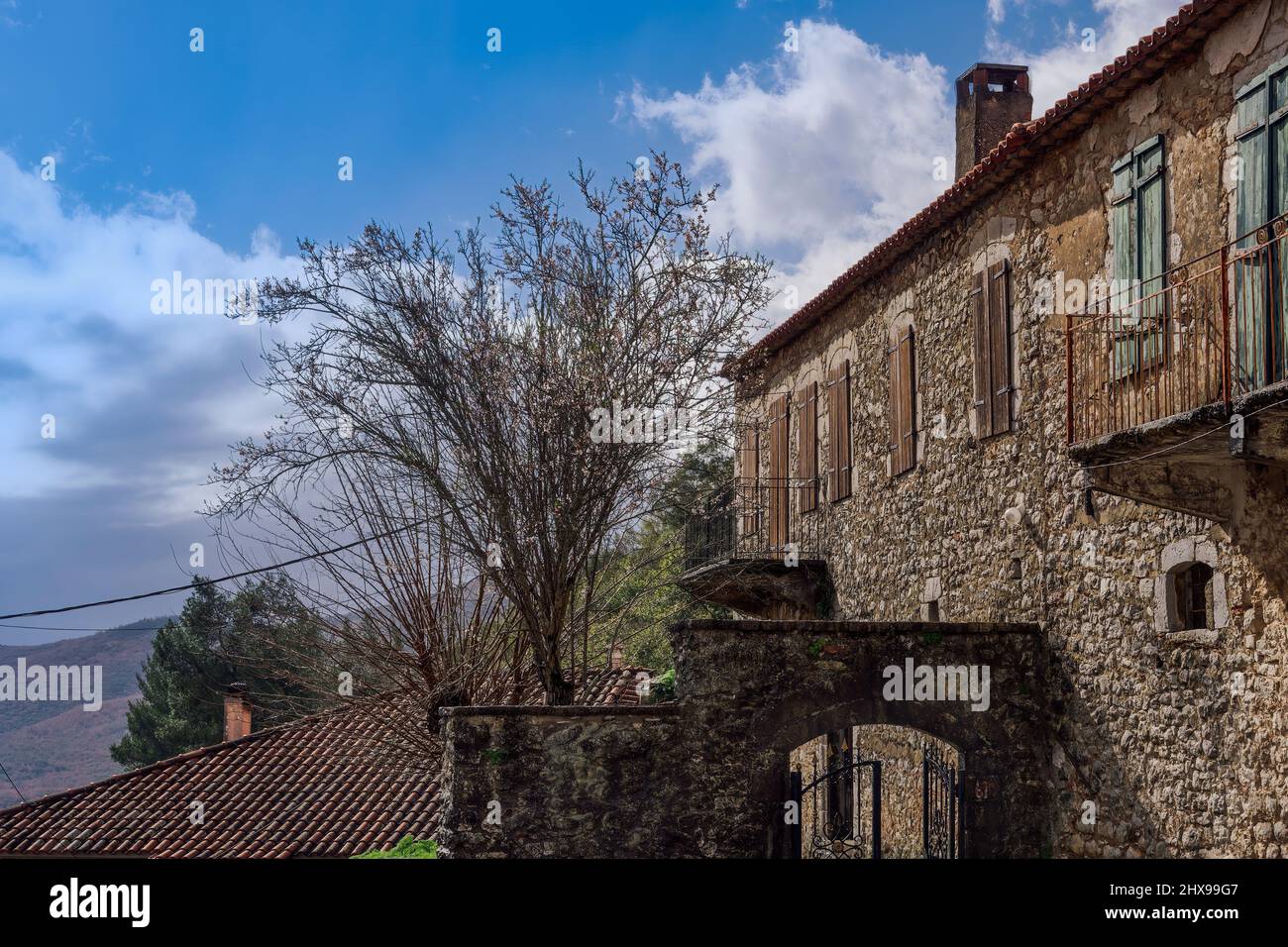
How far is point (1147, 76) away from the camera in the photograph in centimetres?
963

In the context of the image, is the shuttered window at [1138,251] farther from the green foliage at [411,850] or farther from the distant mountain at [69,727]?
the distant mountain at [69,727]

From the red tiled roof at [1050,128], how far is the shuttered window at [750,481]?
3.65m

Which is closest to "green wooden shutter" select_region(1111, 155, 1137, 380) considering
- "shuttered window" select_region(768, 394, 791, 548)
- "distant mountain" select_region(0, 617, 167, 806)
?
"shuttered window" select_region(768, 394, 791, 548)

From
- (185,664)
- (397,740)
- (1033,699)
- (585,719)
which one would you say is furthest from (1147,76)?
(185,664)

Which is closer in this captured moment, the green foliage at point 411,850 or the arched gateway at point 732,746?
the arched gateway at point 732,746

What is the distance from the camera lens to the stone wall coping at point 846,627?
10.7m

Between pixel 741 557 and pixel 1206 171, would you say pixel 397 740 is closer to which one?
pixel 741 557

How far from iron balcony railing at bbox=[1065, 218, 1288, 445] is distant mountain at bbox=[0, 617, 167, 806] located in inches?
2621

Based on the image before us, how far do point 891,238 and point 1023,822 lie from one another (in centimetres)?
648

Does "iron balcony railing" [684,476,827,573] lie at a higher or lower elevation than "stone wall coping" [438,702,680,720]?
higher

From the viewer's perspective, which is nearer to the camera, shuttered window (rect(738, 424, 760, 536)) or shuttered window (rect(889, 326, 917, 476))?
shuttered window (rect(889, 326, 917, 476))

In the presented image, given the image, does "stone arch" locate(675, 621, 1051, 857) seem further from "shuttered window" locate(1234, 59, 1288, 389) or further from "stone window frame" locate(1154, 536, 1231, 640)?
"shuttered window" locate(1234, 59, 1288, 389)

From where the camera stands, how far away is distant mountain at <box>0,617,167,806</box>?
72.3m

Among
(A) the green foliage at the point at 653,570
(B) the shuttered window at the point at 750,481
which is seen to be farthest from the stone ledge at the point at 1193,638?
(B) the shuttered window at the point at 750,481
